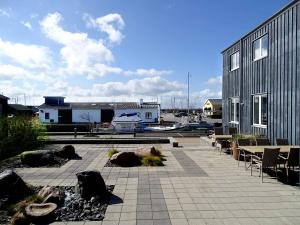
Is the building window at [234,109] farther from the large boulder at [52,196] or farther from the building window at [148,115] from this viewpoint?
the building window at [148,115]

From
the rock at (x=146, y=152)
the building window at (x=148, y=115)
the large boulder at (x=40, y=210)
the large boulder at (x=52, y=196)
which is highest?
the building window at (x=148, y=115)

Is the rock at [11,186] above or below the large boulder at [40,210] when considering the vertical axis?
above

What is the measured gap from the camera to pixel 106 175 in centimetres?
1067

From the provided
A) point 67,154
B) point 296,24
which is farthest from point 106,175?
point 296,24

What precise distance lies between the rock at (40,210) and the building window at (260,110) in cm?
1062

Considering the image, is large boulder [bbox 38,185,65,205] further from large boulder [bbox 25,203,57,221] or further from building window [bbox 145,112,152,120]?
building window [bbox 145,112,152,120]

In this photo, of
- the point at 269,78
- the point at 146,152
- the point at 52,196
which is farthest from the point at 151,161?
the point at 269,78

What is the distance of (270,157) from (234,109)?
1006 cm

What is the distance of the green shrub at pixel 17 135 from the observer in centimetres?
1509

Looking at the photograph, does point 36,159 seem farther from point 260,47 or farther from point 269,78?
point 260,47

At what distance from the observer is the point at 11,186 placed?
318 inches

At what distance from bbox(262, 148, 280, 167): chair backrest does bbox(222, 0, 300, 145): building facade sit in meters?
2.86

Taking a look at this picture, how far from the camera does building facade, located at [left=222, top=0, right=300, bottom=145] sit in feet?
41.1

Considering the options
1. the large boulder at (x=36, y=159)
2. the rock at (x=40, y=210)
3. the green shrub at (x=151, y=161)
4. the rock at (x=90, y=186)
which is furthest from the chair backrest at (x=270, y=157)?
the large boulder at (x=36, y=159)
